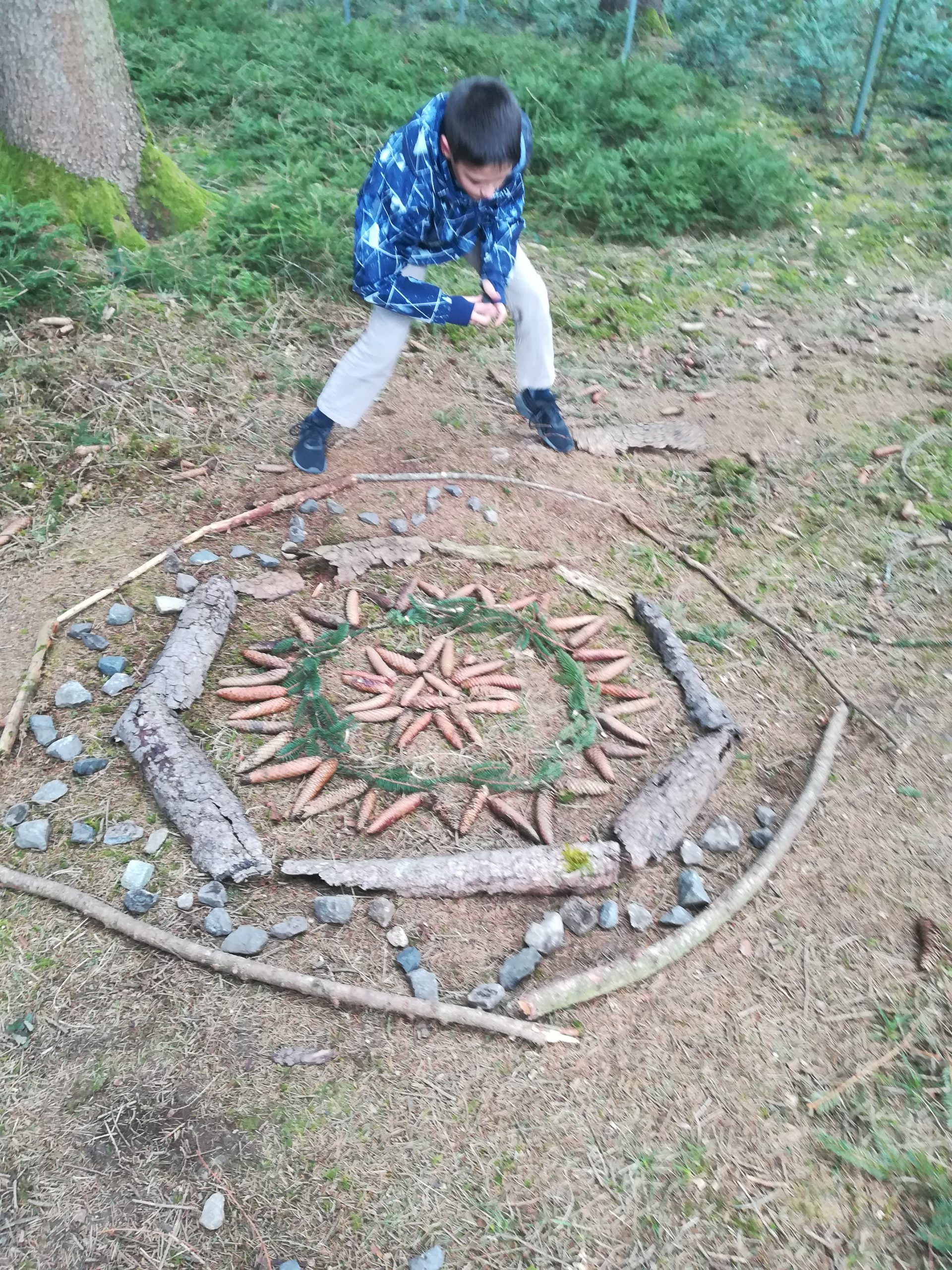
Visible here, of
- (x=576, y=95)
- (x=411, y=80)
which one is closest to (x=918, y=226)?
(x=576, y=95)

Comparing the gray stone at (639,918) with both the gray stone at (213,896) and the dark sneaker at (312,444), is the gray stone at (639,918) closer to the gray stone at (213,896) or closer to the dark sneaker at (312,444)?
the gray stone at (213,896)

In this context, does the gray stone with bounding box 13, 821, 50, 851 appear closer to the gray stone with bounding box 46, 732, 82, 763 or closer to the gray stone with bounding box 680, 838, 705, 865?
the gray stone with bounding box 46, 732, 82, 763

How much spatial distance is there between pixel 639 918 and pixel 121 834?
5.18 ft

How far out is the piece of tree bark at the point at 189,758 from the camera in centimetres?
273

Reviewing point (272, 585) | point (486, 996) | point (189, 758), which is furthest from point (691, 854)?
point (272, 585)

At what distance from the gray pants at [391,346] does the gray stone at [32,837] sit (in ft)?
7.41

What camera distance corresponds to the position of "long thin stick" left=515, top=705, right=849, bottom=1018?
8.18 feet

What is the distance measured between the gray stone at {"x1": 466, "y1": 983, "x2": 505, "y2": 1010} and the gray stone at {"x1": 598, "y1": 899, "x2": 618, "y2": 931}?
385 millimetres

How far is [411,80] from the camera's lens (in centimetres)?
825

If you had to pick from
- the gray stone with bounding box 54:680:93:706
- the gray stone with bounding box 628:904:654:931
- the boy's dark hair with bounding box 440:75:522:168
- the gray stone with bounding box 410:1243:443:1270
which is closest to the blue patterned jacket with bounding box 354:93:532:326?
the boy's dark hair with bounding box 440:75:522:168

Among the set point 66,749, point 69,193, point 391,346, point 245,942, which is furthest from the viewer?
point 69,193

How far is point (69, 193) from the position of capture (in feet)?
17.0

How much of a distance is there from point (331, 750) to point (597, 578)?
4.81 feet

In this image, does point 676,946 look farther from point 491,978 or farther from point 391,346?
point 391,346
